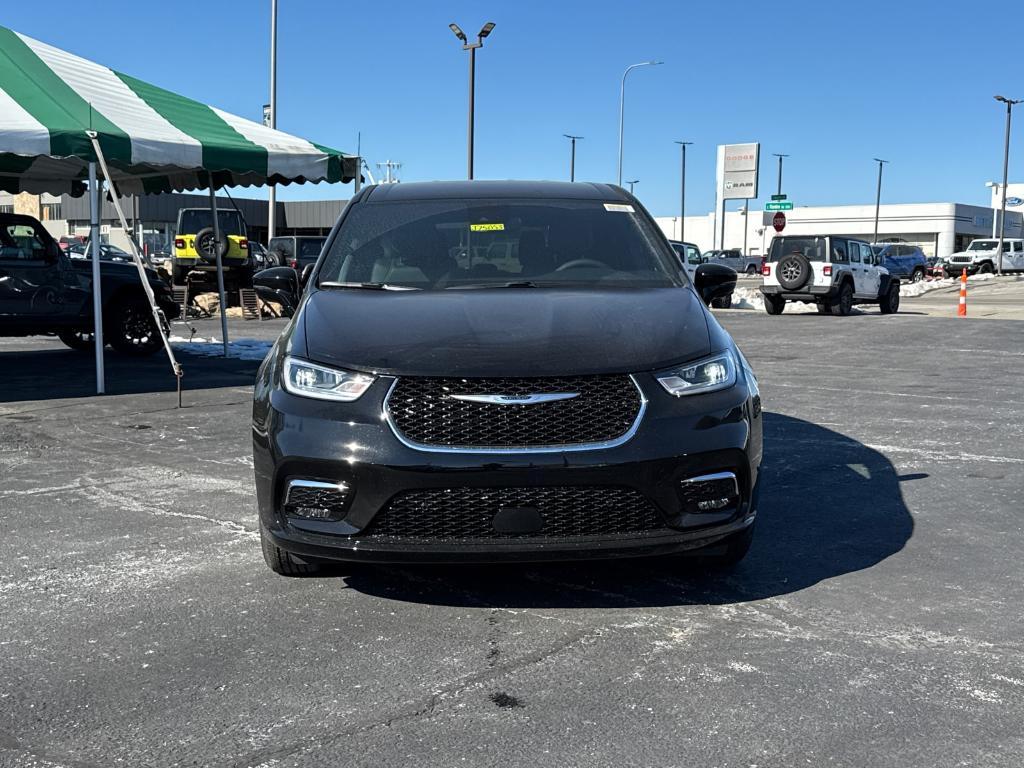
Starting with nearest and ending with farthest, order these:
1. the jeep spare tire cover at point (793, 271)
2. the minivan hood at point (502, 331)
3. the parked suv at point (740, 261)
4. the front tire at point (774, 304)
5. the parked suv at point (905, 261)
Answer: the minivan hood at point (502, 331) < the jeep spare tire cover at point (793, 271) < the front tire at point (774, 304) < the parked suv at point (905, 261) < the parked suv at point (740, 261)

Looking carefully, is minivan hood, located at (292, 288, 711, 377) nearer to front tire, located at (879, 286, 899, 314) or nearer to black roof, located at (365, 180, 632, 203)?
black roof, located at (365, 180, 632, 203)

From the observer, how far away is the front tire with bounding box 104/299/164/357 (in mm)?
13516

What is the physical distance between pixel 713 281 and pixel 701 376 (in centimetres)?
163

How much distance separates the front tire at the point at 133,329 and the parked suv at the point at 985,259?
46.0m

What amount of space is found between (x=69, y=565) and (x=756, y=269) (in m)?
61.6

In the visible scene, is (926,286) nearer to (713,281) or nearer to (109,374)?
(109,374)

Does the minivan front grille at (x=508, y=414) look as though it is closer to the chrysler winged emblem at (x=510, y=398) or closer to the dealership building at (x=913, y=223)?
the chrysler winged emblem at (x=510, y=398)

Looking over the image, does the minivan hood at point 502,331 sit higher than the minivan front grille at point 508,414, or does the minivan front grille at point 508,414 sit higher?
the minivan hood at point 502,331

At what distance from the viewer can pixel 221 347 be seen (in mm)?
14773

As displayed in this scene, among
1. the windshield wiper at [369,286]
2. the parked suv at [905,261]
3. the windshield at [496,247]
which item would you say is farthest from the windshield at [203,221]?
the parked suv at [905,261]

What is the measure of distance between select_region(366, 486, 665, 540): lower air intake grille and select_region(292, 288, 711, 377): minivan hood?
407 mm

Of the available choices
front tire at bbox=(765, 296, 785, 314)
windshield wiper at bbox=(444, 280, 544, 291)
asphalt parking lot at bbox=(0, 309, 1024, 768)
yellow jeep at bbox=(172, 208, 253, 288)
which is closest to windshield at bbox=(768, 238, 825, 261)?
front tire at bbox=(765, 296, 785, 314)

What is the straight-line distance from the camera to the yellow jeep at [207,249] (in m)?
23.3

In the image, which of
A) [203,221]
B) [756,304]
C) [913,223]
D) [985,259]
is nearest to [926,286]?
[756,304]
